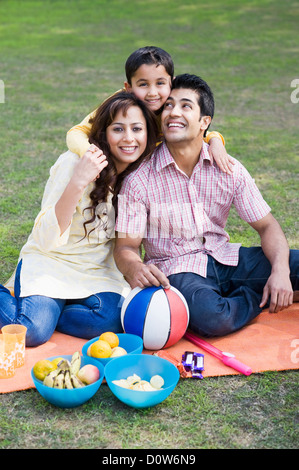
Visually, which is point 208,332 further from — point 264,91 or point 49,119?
point 264,91

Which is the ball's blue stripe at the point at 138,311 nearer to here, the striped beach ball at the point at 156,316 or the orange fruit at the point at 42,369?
the striped beach ball at the point at 156,316

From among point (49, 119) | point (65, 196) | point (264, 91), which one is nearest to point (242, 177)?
point (65, 196)

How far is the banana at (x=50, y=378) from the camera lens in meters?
3.09

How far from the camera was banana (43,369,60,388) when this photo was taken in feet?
10.1

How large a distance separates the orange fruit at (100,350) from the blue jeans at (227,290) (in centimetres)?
69

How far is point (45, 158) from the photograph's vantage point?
24.1 ft

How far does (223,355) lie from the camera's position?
3.66m

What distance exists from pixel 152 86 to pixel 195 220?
3.16ft

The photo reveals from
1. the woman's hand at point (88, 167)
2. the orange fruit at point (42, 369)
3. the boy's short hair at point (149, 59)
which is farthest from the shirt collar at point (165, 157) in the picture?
the orange fruit at point (42, 369)

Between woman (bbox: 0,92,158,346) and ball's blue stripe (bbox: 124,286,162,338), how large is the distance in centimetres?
23

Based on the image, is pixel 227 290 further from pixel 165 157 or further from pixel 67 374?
pixel 67 374

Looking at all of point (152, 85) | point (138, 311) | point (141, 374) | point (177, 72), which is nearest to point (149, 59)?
point (152, 85)

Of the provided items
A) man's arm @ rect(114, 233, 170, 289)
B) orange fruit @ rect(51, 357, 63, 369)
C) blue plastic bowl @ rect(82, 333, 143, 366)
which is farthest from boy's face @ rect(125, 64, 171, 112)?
orange fruit @ rect(51, 357, 63, 369)
